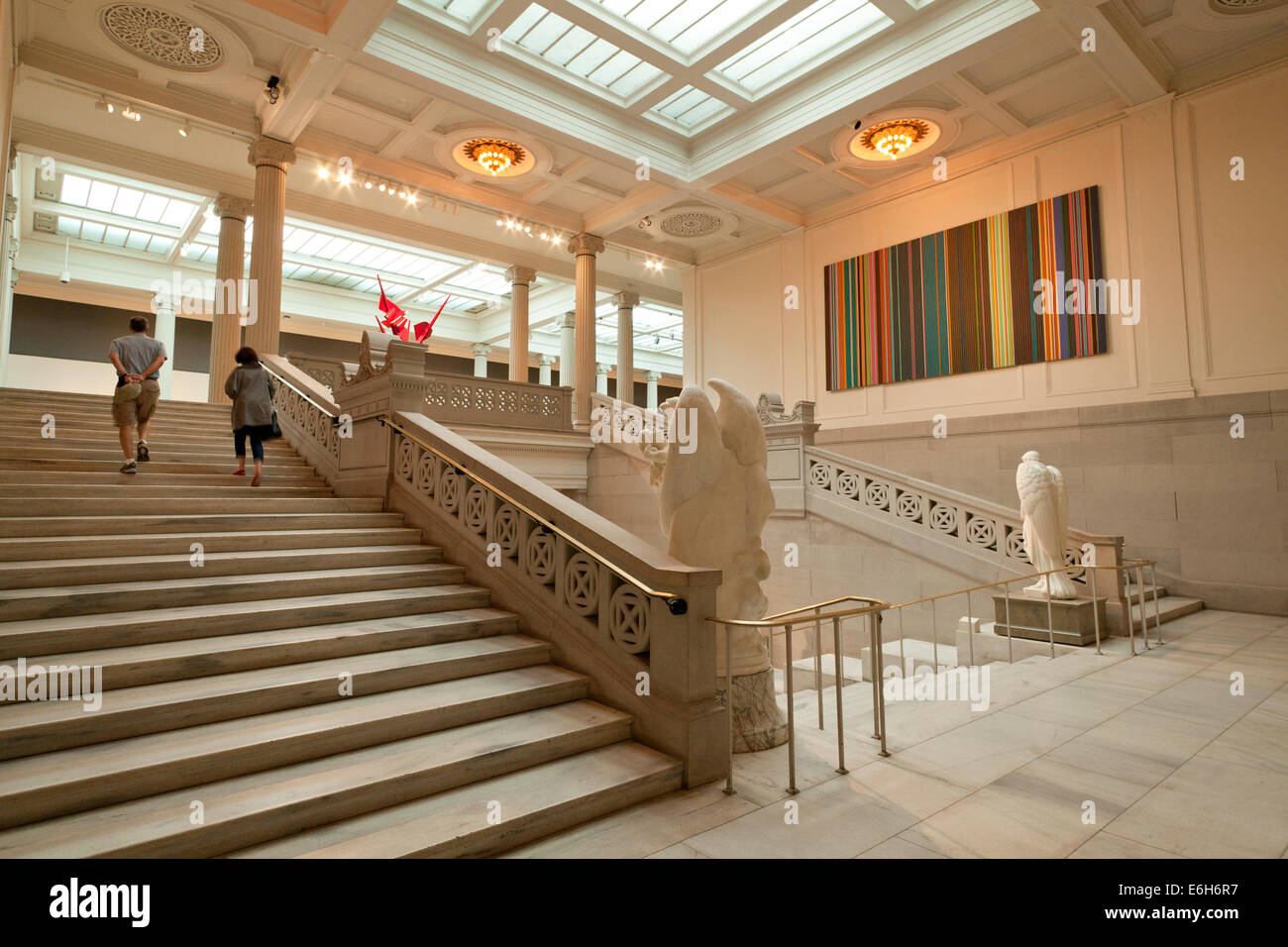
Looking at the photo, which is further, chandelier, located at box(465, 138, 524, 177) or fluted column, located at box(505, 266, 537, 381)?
fluted column, located at box(505, 266, 537, 381)

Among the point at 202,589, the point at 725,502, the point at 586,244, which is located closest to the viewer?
the point at 725,502

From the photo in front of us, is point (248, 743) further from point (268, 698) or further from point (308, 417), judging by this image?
point (308, 417)

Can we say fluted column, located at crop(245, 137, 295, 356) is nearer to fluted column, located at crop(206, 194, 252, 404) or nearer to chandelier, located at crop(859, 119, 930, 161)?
fluted column, located at crop(206, 194, 252, 404)

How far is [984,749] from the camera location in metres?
4.18

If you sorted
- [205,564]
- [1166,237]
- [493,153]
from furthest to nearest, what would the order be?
[493,153], [1166,237], [205,564]

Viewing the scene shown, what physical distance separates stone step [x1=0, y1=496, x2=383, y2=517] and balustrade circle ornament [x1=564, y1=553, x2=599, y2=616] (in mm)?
3013

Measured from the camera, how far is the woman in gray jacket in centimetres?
704

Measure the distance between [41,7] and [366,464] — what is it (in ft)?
27.9

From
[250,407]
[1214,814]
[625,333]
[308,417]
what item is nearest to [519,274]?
[625,333]

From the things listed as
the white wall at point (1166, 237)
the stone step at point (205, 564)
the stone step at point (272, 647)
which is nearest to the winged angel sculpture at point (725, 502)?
the stone step at point (272, 647)

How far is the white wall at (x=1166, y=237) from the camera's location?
992 centimetres

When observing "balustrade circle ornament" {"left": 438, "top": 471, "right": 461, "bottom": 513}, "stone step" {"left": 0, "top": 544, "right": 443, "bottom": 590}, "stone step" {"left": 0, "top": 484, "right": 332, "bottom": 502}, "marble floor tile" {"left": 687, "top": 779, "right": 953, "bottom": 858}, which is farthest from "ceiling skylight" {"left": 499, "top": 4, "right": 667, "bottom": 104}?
"marble floor tile" {"left": 687, "top": 779, "right": 953, "bottom": 858}

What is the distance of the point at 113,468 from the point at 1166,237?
14294 millimetres
